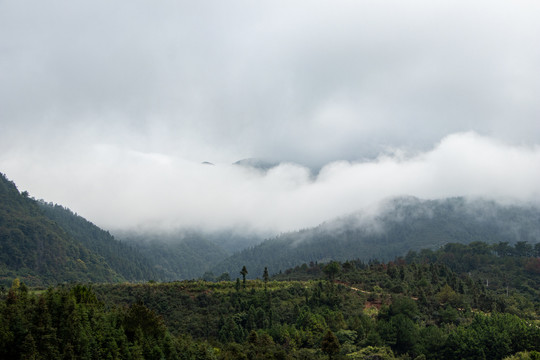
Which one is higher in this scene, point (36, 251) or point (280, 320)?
point (36, 251)

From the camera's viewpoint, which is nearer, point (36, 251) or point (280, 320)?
point (280, 320)

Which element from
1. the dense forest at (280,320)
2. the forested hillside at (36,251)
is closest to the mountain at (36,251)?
the forested hillside at (36,251)

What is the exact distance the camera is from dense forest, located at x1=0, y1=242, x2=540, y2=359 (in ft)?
144

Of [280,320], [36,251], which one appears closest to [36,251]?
[36,251]

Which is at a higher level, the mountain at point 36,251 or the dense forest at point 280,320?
the mountain at point 36,251

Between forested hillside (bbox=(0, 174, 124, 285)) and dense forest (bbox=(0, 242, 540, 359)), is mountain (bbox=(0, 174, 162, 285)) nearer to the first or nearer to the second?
forested hillside (bbox=(0, 174, 124, 285))

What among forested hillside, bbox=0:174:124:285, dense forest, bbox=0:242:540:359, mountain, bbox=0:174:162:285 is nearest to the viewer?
dense forest, bbox=0:242:540:359

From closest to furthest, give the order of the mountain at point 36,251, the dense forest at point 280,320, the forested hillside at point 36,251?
1. the dense forest at point 280,320
2. the mountain at point 36,251
3. the forested hillside at point 36,251

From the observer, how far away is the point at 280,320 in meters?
78.3

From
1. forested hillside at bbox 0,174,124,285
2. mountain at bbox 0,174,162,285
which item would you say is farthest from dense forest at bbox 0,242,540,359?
forested hillside at bbox 0,174,124,285

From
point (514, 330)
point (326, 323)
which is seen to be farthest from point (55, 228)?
point (514, 330)

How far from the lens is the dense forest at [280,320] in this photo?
43.9 meters

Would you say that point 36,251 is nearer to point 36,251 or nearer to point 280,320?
point 36,251

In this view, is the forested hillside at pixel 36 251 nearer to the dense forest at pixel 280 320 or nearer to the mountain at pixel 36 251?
the mountain at pixel 36 251
